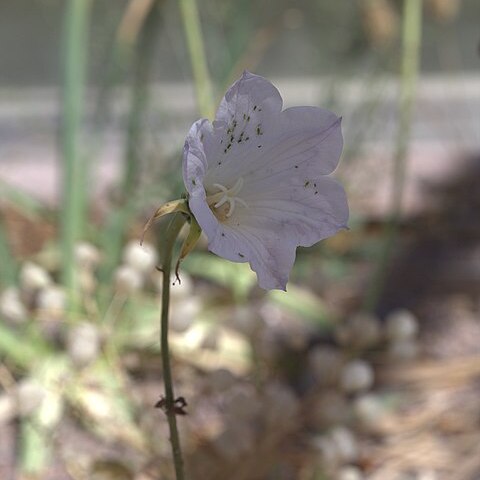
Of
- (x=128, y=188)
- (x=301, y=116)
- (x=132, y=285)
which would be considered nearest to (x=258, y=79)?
(x=301, y=116)

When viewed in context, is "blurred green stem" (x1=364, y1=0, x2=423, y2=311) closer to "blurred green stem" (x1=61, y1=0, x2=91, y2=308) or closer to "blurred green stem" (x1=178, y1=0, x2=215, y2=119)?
"blurred green stem" (x1=178, y1=0, x2=215, y2=119)

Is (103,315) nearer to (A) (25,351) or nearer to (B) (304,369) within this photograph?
(A) (25,351)

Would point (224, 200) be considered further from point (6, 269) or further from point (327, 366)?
point (6, 269)

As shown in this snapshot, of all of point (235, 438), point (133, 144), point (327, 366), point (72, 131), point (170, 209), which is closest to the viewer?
point (170, 209)

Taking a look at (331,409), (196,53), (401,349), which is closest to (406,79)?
(196,53)

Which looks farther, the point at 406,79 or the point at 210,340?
the point at 406,79

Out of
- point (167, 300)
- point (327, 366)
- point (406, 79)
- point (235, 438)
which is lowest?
point (167, 300)
